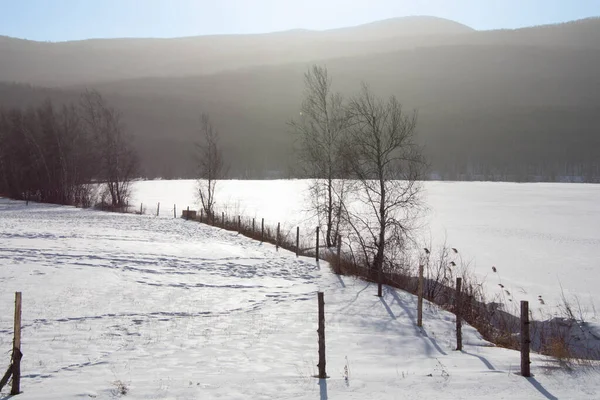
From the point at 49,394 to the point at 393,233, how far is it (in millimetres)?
13219

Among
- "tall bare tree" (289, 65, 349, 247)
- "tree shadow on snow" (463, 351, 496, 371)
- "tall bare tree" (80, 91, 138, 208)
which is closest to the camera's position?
"tree shadow on snow" (463, 351, 496, 371)

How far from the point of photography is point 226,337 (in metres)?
10.8

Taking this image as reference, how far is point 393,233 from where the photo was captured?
59.4 ft

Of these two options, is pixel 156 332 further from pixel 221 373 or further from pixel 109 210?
pixel 109 210

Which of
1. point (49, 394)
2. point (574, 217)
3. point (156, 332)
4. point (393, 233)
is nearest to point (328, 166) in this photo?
point (393, 233)

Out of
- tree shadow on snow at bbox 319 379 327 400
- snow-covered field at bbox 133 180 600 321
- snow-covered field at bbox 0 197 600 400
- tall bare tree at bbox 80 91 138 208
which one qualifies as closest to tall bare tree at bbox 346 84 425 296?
snow-covered field at bbox 0 197 600 400

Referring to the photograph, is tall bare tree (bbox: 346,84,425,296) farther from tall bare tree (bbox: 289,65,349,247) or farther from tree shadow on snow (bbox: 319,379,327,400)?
tree shadow on snow (bbox: 319,379,327,400)

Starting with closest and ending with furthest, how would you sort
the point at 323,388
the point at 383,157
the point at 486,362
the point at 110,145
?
the point at 323,388 < the point at 486,362 < the point at 383,157 < the point at 110,145

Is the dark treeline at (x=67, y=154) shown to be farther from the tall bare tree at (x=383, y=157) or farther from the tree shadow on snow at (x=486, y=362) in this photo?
the tree shadow on snow at (x=486, y=362)

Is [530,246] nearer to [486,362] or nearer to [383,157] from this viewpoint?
[383,157]

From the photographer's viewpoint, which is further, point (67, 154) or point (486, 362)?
point (67, 154)

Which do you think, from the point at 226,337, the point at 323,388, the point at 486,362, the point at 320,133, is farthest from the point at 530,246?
the point at 323,388

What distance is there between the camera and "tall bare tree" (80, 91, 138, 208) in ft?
180

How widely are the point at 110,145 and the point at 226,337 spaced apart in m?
50.4
